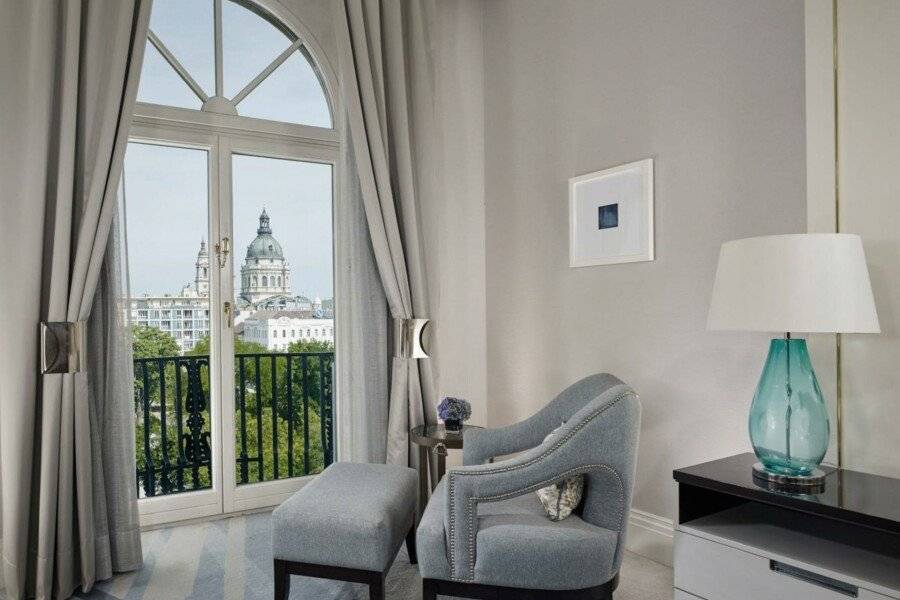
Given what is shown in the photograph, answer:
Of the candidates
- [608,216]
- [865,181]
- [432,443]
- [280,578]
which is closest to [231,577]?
[280,578]

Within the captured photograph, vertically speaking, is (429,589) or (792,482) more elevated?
(792,482)

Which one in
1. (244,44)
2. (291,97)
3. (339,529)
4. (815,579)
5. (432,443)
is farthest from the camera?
(291,97)

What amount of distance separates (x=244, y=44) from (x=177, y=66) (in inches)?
14.7

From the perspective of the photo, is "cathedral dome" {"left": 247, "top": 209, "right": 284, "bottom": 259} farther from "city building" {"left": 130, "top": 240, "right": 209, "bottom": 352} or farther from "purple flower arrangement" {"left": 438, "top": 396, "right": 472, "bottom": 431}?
"purple flower arrangement" {"left": 438, "top": 396, "right": 472, "bottom": 431}

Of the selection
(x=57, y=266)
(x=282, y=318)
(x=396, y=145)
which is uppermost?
(x=396, y=145)

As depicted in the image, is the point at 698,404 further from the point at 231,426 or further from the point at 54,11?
the point at 54,11

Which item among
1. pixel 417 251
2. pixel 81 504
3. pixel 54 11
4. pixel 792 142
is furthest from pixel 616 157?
pixel 81 504

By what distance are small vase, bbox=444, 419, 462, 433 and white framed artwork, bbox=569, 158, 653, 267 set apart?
0.96 m

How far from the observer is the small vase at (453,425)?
9.62ft

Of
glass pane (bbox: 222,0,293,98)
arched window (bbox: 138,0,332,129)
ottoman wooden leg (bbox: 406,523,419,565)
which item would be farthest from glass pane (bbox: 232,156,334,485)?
ottoman wooden leg (bbox: 406,523,419,565)

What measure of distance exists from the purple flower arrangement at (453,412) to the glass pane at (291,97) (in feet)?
5.54

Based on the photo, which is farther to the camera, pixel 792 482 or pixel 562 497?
pixel 562 497

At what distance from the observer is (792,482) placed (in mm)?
1753

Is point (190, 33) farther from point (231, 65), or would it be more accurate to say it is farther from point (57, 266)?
point (57, 266)
